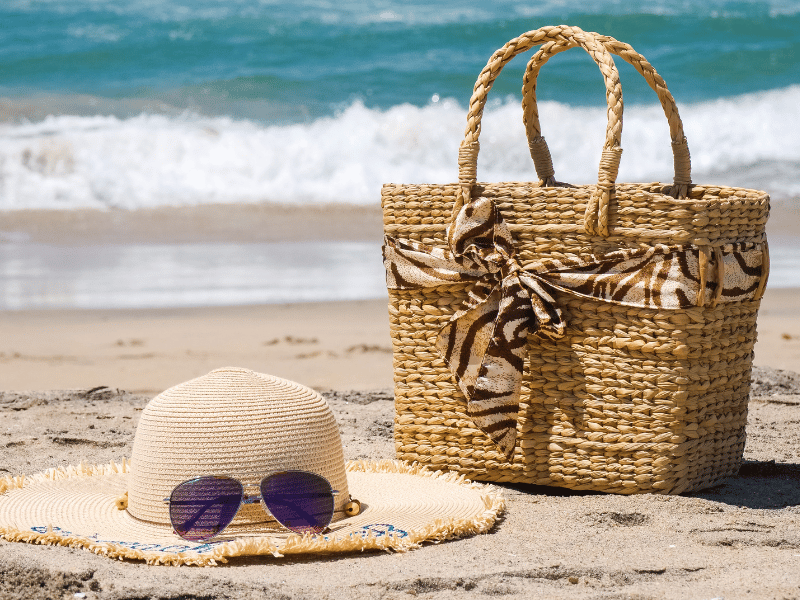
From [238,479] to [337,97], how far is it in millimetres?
12503

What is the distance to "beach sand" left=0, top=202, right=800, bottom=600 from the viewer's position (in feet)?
6.80

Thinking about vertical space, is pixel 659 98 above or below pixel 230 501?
above

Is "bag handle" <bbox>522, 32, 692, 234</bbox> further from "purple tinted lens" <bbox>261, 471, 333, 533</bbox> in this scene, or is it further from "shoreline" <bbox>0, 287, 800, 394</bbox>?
"shoreline" <bbox>0, 287, 800, 394</bbox>

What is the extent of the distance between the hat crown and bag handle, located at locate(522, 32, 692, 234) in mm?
1012

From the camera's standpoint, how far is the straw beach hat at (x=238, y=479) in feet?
7.39

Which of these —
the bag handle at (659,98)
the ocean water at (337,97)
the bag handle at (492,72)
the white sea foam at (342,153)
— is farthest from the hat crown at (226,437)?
the white sea foam at (342,153)

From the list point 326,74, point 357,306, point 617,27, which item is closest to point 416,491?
point 357,306

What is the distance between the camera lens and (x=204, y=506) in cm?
223

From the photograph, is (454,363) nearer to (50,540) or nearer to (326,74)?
(50,540)

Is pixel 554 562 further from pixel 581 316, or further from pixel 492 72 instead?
pixel 492 72

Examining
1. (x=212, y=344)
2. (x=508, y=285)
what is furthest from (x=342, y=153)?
(x=508, y=285)

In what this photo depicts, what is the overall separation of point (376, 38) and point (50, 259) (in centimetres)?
1014

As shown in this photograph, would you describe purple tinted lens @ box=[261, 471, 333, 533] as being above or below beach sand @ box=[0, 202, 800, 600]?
above

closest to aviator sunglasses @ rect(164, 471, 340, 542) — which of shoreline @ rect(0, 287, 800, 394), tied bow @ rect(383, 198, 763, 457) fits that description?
tied bow @ rect(383, 198, 763, 457)
